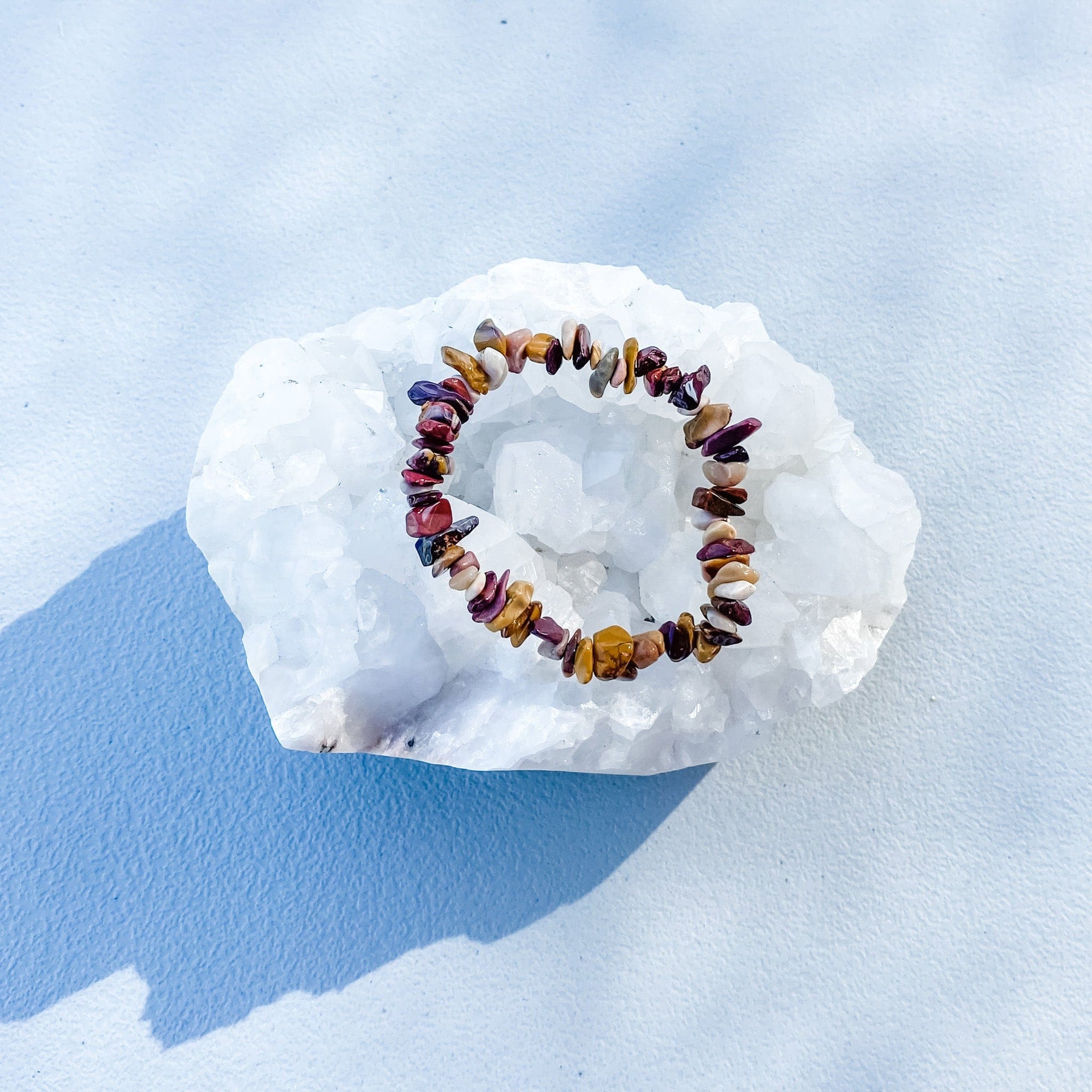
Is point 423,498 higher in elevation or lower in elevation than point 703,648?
higher

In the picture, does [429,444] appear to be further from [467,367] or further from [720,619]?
[720,619]

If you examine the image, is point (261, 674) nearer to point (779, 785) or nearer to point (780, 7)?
point (779, 785)

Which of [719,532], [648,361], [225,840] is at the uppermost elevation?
[648,361]

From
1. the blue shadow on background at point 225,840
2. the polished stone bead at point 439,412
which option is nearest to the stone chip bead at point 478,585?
the polished stone bead at point 439,412

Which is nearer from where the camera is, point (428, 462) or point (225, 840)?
point (428, 462)

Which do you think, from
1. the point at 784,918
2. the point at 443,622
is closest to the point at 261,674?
the point at 443,622

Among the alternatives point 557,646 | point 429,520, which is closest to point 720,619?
point 557,646

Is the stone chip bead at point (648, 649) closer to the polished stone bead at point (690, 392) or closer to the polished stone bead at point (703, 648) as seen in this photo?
the polished stone bead at point (703, 648)

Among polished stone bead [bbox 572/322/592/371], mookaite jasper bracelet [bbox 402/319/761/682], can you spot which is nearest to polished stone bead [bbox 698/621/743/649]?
mookaite jasper bracelet [bbox 402/319/761/682]
